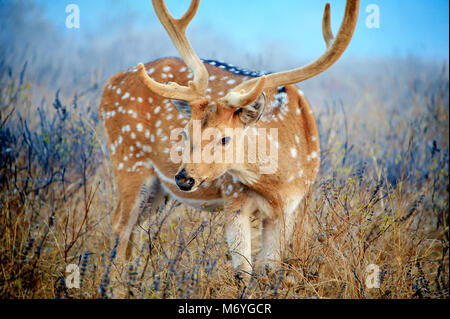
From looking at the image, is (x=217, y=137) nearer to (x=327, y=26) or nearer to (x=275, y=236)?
(x=275, y=236)

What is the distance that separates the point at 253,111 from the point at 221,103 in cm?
21

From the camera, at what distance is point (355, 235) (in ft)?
9.78

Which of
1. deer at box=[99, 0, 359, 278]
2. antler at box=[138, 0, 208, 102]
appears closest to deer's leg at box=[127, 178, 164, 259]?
deer at box=[99, 0, 359, 278]

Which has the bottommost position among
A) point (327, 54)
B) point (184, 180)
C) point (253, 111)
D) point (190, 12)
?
point (184, 180)

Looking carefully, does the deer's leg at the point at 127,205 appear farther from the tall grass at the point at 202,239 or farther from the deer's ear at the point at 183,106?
the deer's ear at the point at 183,106

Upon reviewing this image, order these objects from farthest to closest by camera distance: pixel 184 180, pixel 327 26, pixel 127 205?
pixel 127 205
pixel 327 26
pixel 184 180

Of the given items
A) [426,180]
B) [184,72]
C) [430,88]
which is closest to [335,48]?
[184,72]

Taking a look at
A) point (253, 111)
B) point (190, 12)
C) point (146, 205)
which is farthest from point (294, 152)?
point (146, 205)

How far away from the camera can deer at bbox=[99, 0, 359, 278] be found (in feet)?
8.93

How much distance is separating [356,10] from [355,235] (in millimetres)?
1491

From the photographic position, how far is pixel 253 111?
2756 mm

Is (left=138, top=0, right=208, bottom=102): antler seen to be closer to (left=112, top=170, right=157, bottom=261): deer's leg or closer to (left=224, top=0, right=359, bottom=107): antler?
(left=224, top=0, right=359, bottom=107): antler

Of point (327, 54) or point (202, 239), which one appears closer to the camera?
point (327, 54)

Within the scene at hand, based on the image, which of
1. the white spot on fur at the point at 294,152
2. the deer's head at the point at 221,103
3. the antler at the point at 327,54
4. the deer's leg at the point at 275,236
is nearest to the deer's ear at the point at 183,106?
the deer's head at the point at 221,103
